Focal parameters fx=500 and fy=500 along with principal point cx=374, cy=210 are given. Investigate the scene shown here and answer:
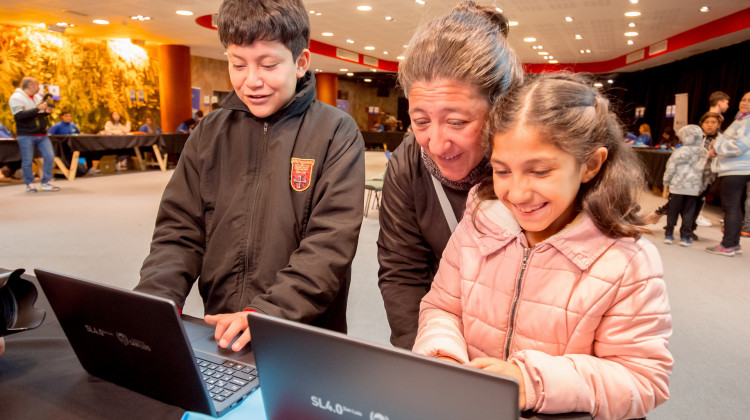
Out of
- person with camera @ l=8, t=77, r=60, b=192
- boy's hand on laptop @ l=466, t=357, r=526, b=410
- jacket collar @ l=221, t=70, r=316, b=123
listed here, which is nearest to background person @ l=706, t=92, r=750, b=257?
jacket collar @ l=221, t=70, r=316, b=123

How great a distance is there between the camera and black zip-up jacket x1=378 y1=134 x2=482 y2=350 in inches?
49.8

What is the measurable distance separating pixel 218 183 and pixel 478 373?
1.01 metres

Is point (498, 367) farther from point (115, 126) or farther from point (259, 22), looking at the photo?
point (115, 126)

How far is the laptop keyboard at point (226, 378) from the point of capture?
81cm

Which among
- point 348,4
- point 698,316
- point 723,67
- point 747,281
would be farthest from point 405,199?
point 723,67

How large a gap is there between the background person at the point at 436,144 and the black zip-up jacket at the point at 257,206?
0.13 m

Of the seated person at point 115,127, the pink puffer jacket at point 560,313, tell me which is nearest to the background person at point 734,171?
the pink puffer jacket at point 560,313

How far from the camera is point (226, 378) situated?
0.85 metres

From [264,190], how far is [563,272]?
2.43 feet

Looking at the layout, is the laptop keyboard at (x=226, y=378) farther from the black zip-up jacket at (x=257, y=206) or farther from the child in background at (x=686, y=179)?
the child in background at (x=686, y=179)

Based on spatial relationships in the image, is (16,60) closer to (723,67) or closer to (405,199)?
(405,199)

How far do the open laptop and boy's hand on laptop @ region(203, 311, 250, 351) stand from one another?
0.04 m

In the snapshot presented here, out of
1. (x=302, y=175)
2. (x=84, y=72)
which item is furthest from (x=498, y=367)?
(x=84, y=72)

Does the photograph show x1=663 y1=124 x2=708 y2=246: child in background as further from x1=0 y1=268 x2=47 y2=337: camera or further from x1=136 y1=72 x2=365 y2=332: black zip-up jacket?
x1=0 y1=268 x2=47 y2=337: camera
